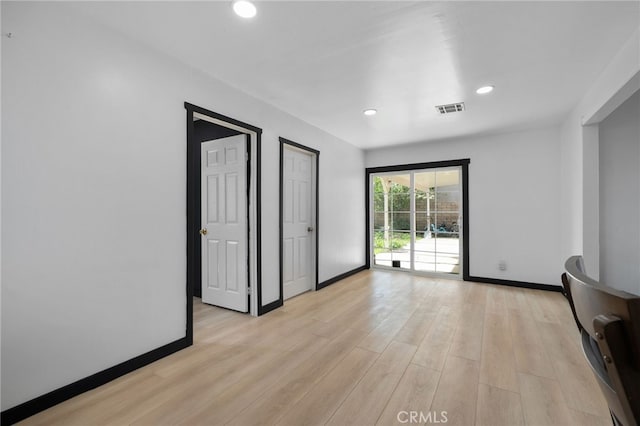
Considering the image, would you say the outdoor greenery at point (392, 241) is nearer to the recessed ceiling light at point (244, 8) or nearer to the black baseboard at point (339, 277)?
the black baseboard at point (339, 277)

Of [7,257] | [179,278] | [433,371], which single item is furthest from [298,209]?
[7,257]

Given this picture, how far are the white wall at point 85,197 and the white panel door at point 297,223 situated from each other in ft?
4.96

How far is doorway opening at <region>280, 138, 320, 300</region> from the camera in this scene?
3730mm

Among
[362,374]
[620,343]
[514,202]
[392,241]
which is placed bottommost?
[362,374]

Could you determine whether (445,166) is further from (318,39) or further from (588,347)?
(588,347)

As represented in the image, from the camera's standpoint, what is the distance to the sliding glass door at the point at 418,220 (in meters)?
4.95

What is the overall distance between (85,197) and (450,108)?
12.2 ft

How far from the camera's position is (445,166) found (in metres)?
4.94

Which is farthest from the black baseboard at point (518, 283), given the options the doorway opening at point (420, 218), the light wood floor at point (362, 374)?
the light wood floor at point (362, 374)

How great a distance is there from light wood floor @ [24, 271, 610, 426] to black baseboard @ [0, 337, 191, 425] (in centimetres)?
4

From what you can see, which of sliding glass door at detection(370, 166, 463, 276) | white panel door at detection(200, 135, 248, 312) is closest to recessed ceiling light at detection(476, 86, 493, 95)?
sliding glass door at detection(370, 166, 463, 276)

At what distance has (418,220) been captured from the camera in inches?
206

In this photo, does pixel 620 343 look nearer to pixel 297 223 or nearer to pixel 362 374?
pixel 362 374

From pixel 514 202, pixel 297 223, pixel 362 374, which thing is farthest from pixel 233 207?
pixel 514 202
